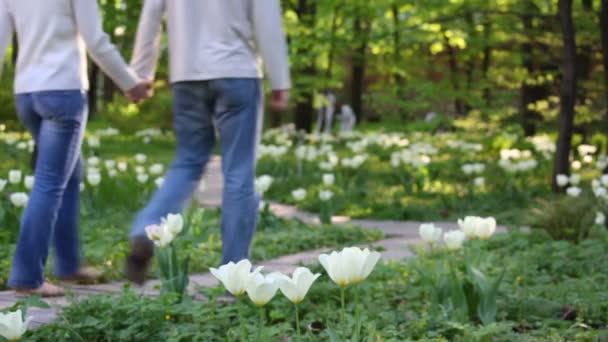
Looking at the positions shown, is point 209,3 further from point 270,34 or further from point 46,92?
point 46,92

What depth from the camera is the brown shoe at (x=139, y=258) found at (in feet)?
13.2

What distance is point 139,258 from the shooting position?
4047mm

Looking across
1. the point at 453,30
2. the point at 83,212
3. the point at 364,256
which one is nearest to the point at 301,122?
the point at 453,30

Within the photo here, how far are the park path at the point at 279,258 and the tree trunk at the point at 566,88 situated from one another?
5.67 feet

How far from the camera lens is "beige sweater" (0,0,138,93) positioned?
432 cm

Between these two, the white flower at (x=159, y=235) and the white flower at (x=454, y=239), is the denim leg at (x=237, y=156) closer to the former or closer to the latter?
the white flower at (x=159, y=235)

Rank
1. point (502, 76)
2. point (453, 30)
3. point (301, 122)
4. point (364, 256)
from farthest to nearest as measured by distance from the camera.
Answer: point (301, 122) → point (453, 30) → point (502, 76) → point (364, 256)

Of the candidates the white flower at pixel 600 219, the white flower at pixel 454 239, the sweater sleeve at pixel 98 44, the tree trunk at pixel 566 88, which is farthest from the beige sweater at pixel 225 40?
the tree trunk at pixel 566 88

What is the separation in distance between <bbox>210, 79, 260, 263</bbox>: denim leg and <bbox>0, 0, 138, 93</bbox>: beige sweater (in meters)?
0.51

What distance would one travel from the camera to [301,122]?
21500mm

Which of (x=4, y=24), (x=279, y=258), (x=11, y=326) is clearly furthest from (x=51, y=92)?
(x=279, y=258)

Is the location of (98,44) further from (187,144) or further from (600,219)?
(600,219)

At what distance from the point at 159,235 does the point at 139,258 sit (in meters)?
0.27

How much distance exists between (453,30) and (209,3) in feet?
34.9
